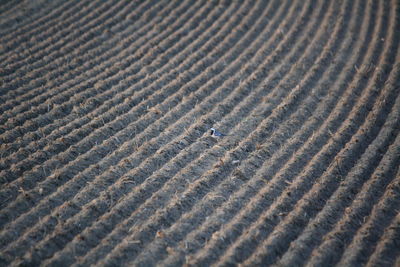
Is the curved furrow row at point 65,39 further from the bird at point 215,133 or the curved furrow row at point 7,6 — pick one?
the bird at point 215,133

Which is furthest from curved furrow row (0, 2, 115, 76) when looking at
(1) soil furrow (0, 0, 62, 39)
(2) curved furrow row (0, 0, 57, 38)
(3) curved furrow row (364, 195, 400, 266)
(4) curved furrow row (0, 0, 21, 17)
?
(3) curved furrow row (364, 195, 400, 266)

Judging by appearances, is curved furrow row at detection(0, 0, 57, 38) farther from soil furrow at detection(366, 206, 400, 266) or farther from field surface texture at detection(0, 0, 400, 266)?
soil furrow at detection(366, 206, 400, 266)

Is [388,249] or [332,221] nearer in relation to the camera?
[388,249]

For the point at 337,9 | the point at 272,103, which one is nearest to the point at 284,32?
the point at 337,9

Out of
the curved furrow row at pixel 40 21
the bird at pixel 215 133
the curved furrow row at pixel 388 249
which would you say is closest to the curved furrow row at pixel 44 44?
the curved furrow row at pixel 40 21

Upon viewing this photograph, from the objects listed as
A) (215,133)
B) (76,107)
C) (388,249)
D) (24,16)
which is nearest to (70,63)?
(76,107)

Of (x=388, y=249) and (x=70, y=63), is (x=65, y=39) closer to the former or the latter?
(x=70, y=63)
